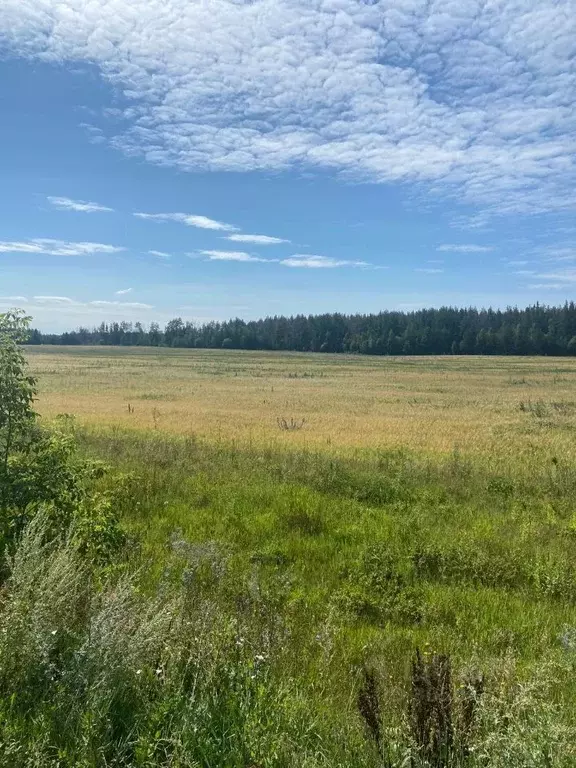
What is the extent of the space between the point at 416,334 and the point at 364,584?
157m

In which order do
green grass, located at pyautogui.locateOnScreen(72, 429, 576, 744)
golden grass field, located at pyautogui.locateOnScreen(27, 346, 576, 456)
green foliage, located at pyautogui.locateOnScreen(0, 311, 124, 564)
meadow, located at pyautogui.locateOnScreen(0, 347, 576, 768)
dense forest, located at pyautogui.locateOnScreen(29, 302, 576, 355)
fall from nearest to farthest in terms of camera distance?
meadow, located at pyautogui.locateOnScreen(0, 347, 576, 768) < green grass, located at pyautogui.locateOnScreen(72, 429, 576, 744) < green foliage, located at pyautogui.locateOnScreen(0, 311, 124, 564) < golden grass field, located at pyautogui.locateOnScreen(27, 346, 576, 456) < dense forest, located at pyautogui.locateOnScreen(29, 302, 576, 355)

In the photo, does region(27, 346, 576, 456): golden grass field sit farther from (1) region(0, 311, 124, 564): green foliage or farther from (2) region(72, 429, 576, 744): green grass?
(1) region(0, 311, 124, 564): green foliage

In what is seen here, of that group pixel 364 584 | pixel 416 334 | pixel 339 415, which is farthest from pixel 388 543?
pixel 416 334

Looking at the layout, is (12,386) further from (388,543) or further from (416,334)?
(416,334)

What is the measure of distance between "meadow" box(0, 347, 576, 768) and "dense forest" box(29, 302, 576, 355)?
141 metres

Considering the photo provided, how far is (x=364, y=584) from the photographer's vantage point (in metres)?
7.08

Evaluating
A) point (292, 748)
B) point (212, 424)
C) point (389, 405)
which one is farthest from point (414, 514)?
point (389, 405)

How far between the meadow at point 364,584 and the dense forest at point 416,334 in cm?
14056

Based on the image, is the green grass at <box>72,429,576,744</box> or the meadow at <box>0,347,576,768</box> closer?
the meadow at <box>0,347,576,768</box>

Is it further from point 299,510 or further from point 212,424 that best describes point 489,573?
point 212,424

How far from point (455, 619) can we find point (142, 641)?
3.80 metres

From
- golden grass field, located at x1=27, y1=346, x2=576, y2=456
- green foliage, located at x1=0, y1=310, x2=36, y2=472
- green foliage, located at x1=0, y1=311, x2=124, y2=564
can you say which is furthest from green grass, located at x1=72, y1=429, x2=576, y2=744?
golden grass field, located at x1=27, y1=346, x2=576, y2=456

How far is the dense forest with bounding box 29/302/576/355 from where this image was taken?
489 ft

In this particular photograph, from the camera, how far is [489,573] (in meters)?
7.57
